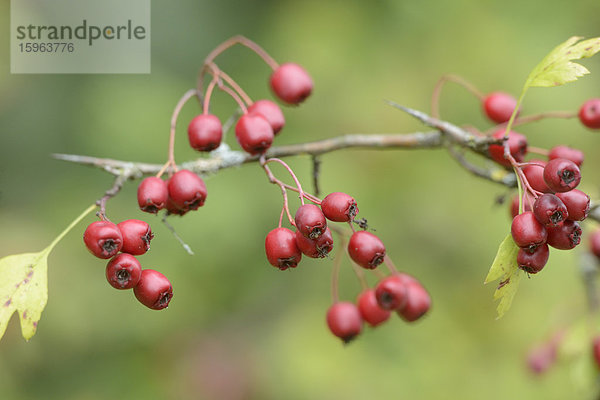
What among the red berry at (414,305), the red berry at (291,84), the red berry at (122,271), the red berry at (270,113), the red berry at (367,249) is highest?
the red berry at (291,84)

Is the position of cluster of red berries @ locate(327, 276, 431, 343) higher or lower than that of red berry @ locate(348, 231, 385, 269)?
lower

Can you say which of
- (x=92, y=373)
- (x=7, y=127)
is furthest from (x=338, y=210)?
(x=7, y=127)

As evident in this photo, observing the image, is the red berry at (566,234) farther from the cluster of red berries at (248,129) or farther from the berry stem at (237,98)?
the berry stem at (237,98)

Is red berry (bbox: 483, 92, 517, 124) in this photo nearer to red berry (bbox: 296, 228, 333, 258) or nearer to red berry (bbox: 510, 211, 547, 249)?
red berry (bbox: 510, 211, 547, 249)

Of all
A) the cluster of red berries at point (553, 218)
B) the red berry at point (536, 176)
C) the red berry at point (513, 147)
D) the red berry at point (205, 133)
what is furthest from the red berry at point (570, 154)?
the red berry at point (205, 133)

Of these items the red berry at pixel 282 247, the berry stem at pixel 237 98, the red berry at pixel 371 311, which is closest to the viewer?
the red berry at pixel 282 247

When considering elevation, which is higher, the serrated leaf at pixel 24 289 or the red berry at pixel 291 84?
the red berry at pixel 291 84

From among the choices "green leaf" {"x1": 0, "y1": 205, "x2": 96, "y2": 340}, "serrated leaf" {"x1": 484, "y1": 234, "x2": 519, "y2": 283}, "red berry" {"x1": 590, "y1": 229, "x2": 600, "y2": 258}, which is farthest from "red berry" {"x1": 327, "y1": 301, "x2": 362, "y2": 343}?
"red berry" {"x1": 590, "y1": 229, "x2": 600, "y2": 258}
